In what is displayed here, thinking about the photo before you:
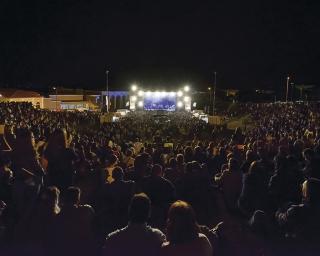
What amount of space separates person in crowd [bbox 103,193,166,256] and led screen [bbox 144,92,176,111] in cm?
3453

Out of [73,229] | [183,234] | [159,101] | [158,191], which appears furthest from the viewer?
[159,101]

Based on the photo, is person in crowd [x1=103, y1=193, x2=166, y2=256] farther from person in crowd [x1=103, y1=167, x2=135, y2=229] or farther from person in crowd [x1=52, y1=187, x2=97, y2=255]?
person in crowd [x1=103, y1=167, x2=135, y2=229]

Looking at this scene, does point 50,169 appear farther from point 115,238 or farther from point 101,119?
point 101,119

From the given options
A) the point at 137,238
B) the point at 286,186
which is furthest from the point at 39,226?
the point at 286,186

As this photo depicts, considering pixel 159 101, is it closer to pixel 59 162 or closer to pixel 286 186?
pixel 59 162

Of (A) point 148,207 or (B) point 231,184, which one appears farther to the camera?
(B) point 231,184

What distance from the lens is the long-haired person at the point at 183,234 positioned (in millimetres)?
3203

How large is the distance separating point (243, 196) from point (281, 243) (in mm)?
1152

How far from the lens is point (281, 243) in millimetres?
4559

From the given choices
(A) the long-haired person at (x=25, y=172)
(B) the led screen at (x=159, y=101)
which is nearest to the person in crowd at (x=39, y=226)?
(A) the long-haired person at (x=25, y=172)

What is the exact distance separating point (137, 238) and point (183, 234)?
47 cm

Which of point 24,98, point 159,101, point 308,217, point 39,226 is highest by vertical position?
point 159,101

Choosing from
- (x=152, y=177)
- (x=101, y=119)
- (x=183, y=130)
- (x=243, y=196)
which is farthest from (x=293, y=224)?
(x=101, y=119)

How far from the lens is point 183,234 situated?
3213mm
